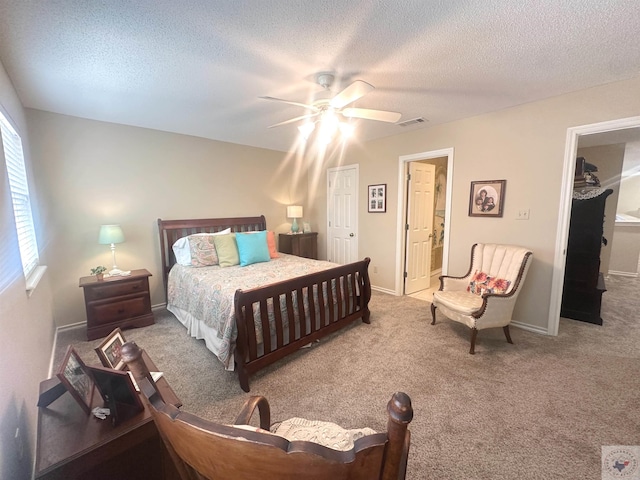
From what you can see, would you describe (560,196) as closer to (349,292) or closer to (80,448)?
(349,292)

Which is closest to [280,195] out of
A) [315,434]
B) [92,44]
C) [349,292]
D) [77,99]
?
[349,292]

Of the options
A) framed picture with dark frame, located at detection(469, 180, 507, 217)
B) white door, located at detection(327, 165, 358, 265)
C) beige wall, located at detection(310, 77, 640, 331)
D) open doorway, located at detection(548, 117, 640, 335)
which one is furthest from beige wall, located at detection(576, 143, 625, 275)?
white door, located at detection(327, 165, 358, 265)

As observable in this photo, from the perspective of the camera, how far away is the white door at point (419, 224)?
4.12m

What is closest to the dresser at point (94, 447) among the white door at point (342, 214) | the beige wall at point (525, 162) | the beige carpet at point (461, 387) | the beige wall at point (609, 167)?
the beige carpet at point (461, 387)

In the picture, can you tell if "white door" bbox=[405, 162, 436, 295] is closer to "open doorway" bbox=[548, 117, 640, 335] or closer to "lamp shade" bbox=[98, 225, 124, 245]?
"open doorway" bbox=[548, 117, 640, 335]

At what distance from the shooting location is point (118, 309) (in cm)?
301

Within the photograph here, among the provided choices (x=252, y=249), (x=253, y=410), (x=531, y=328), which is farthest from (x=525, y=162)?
(x=253, y=410)

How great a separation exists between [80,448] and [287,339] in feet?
5.37

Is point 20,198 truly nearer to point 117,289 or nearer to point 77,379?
point 117,289

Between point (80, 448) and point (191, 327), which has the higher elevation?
point (80, 448)

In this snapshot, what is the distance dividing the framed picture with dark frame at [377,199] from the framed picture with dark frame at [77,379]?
3837 millimetres

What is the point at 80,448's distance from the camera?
3.09ft

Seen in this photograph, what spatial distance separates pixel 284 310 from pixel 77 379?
4.86 feet

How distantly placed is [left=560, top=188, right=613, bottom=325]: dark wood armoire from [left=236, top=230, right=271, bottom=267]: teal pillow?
3.84 m
